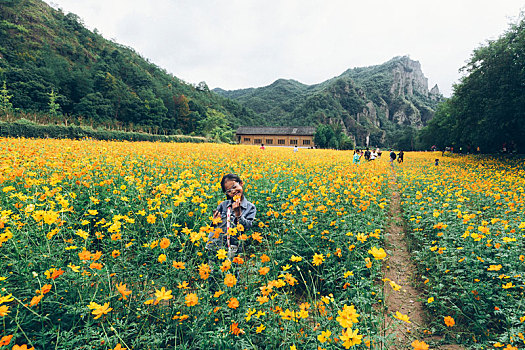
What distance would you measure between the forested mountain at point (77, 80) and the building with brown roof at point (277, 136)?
6.45 metres

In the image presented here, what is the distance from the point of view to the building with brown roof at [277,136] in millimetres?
60250

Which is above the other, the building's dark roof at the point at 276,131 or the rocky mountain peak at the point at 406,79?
the rocky mountain peak at the point at 406,79

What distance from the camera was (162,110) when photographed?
52.6 metres

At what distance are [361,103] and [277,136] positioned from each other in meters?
96.3

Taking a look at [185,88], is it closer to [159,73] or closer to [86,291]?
[159,73]

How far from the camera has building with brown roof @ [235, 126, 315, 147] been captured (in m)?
60.2

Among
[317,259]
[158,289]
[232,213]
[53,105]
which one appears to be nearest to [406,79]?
[53,105]

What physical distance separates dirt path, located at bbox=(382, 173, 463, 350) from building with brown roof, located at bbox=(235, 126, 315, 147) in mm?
56003

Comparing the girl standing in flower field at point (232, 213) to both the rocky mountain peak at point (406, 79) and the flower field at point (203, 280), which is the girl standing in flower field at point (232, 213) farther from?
the rocky mountain peak at point (406, 79)

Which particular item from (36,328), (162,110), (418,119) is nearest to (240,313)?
(36,328)

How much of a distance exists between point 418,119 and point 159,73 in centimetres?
15198

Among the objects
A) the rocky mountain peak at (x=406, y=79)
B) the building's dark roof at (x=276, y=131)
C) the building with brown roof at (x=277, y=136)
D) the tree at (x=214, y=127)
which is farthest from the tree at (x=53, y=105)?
the rocky mountain peak at (x=406, y=79)

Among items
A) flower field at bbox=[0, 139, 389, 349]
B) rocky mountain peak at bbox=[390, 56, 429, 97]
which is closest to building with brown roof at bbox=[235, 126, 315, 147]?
flower field at bbox=[0, 139, 389, 349]

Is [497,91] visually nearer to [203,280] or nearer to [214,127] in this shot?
[203,280]
